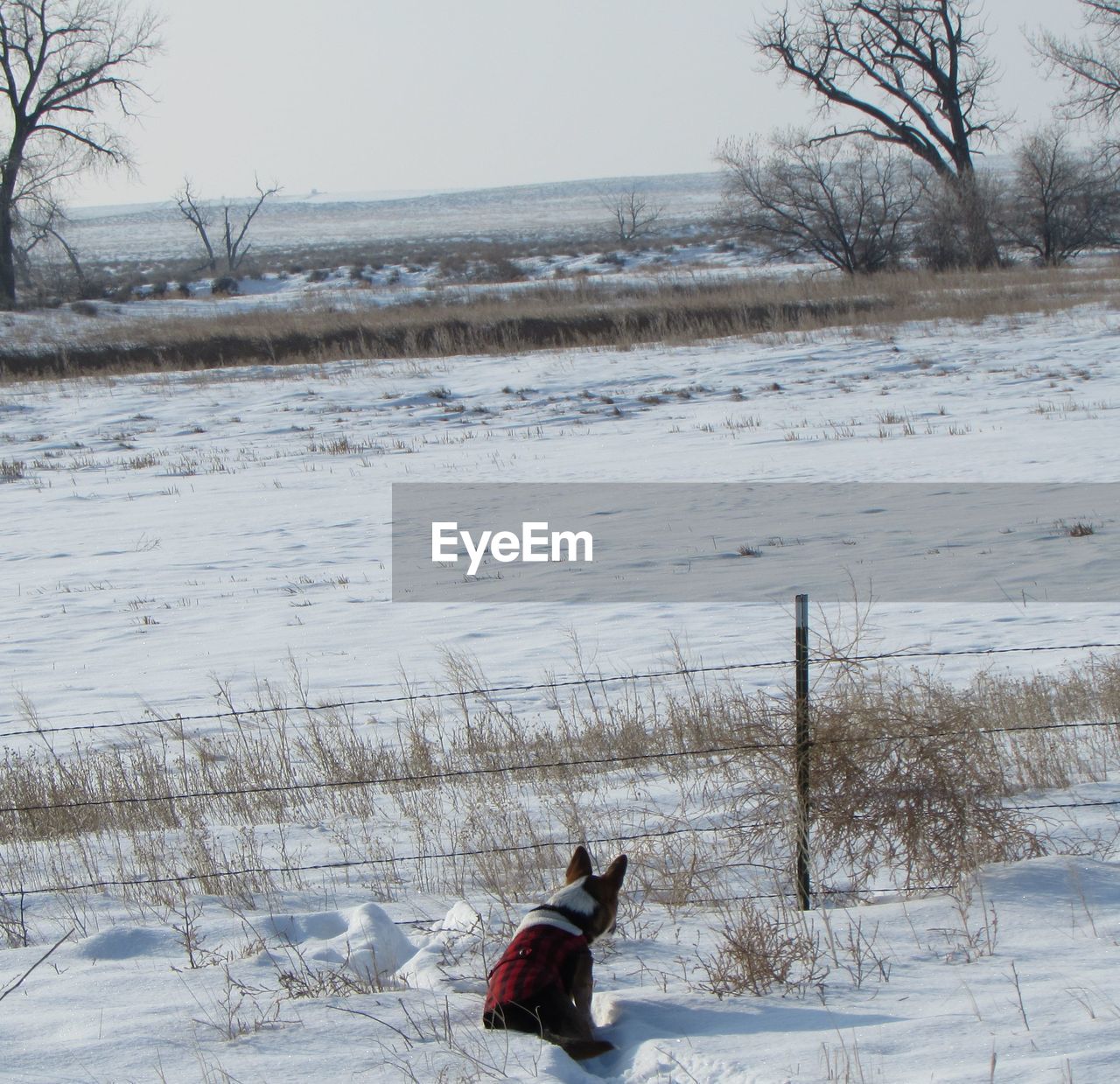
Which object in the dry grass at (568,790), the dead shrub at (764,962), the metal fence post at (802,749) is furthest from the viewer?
the dry grass at (568,790)

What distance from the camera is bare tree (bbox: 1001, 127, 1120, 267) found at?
4547 centimetres

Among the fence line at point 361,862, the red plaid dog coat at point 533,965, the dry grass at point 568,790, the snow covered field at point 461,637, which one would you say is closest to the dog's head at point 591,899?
the red plaid dog coat at point 533,965

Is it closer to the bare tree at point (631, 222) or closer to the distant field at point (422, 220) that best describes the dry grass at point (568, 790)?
the bare tree at point (631, 222)

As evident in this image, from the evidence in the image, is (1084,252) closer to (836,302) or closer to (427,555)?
(836,302)

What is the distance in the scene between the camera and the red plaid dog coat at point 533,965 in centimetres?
347

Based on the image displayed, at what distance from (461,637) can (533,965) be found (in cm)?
674

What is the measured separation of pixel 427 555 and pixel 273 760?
5940 mm

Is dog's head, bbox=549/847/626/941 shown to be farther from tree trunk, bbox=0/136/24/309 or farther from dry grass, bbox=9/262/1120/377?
tree trunk, bbox=0/136/24/309

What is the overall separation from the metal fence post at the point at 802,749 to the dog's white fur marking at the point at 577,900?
1209 mm

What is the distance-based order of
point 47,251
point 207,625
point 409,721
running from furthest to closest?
point 47,251 < point 207,625 < point 409,721

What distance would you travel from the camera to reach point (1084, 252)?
157 feet

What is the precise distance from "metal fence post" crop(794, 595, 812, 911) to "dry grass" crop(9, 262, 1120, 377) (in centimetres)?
2346

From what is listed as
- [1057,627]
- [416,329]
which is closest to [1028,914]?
[1057,627]

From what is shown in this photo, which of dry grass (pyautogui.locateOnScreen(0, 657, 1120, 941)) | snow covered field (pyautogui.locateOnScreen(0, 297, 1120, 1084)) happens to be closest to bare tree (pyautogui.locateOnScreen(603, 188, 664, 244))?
snow covered field (pyautogui.locateOnScreen(0, 297, 1120, 1084))
